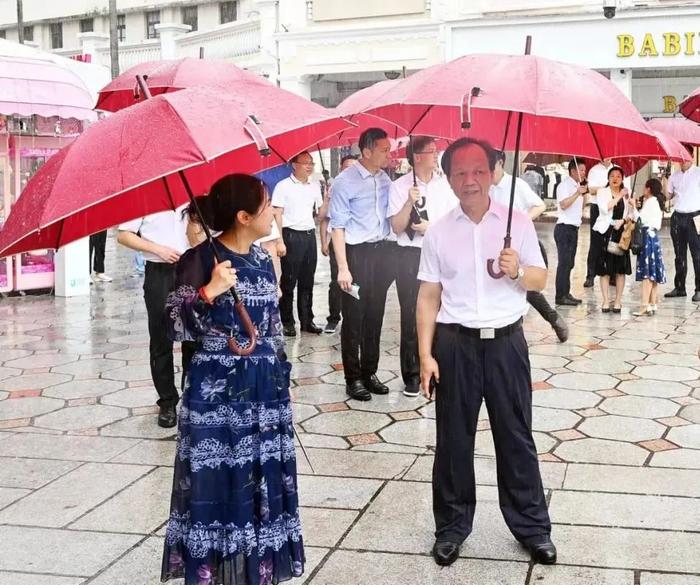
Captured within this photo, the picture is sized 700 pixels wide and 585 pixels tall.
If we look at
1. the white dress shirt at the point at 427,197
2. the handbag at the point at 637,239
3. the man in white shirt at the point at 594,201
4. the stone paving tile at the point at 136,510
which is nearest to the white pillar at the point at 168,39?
the man in white shirt at the point at 594,201

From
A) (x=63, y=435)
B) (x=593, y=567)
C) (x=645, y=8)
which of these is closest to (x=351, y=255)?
(x=63, y=435)

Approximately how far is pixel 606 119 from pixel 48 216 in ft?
6.56

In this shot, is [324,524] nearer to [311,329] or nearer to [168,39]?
[311,329]

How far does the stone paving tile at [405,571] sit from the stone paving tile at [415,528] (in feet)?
0.27

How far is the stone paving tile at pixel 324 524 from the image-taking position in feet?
13.5

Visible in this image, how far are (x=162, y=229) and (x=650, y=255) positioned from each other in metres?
6.40

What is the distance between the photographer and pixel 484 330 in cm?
385

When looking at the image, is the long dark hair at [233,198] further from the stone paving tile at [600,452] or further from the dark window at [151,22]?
the dark window at [151,22]

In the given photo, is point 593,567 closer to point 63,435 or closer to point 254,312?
point 254,312

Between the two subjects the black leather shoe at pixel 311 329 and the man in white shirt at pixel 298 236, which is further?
the black leather shoe at pixel 311 329

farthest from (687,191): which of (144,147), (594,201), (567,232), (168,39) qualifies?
(168,39)

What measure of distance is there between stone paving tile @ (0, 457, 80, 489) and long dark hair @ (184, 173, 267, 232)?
2.30 meters

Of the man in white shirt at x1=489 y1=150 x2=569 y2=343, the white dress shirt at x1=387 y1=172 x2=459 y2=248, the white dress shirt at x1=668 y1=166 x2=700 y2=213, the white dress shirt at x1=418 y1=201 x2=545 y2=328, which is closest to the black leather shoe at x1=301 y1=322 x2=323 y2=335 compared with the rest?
the man in white shirt at x1=489 y1=150 x2=569 y2=343

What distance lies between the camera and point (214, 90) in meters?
3.36
